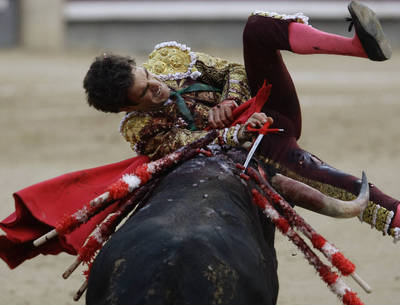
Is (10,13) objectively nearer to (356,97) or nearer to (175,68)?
(356,97)

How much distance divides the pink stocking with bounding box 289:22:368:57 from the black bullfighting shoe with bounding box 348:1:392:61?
3 cm

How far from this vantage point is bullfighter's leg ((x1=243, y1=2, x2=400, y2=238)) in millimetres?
2594

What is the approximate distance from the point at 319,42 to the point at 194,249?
34.4 inches

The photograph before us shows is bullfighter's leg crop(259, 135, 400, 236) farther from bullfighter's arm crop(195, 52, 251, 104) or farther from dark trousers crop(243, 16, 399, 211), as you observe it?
bullfighter's arm crop(195, 52, 251, 104)

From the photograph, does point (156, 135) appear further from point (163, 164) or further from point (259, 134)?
point (259, 134)

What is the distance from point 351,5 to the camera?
2.44 metres

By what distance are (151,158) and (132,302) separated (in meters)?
0.93

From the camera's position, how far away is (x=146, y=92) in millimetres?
2670

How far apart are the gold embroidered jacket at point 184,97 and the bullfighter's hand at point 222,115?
71mm

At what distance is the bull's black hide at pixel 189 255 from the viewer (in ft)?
6.39

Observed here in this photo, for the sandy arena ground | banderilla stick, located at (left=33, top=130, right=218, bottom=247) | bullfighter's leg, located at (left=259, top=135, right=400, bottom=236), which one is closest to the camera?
banderilla stick, located at (left=33, top=130, right=218, bottom=247)

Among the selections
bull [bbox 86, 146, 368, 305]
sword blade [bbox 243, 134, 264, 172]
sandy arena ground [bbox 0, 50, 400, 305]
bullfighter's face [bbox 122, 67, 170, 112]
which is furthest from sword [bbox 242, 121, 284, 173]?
sandy arena ground [bbox 0, 50, 400, 305]

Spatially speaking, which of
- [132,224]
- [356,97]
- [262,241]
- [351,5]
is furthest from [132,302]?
[356,97]

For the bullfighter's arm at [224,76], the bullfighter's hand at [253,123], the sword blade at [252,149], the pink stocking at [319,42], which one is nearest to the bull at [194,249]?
the sword blade at [252,149]
